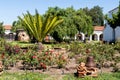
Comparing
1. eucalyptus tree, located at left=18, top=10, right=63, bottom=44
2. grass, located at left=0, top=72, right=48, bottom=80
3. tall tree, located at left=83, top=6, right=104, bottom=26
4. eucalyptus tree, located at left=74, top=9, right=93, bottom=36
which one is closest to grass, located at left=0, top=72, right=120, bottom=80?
grass, located at left=0, top=72, right=48, bottom=80

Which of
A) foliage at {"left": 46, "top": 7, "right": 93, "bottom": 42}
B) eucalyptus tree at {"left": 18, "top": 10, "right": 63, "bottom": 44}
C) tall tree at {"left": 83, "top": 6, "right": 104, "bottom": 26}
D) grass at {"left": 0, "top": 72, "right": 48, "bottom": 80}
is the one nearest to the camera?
grass at {"left": 0, "top": 72, "right": 48, "bottom": 80}

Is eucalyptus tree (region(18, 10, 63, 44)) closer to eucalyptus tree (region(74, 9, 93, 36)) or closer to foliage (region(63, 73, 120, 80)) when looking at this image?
foliage (region(63, 73, 120, 80))

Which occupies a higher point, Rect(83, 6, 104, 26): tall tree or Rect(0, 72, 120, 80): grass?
Rect(83, 6, 104, 26): tall tree

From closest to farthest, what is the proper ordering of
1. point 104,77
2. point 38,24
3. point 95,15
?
point 104,77, point 38,24, point 95,15

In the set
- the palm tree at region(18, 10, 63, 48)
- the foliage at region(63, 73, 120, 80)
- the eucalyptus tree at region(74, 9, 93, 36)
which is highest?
the eucalyptus tree at region(74, 9, 93, 36)

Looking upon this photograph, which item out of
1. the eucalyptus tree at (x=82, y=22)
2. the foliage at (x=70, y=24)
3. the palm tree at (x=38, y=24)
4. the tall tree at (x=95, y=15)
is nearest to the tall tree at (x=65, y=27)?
the foliage at (x=70, y=24)

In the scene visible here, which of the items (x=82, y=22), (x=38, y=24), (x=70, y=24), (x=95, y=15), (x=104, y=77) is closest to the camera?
(x=104, y=77)

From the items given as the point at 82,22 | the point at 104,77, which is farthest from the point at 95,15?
the point at 104,77

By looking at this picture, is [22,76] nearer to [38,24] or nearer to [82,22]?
[38,24]

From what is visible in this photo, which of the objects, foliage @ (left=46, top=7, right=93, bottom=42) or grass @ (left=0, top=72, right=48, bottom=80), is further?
foliage @ (left=46, top=7, right=93, bottom=42)

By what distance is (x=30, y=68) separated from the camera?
13805mm

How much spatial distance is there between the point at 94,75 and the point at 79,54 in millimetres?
6634

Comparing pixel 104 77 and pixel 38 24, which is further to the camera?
pixel 38 24

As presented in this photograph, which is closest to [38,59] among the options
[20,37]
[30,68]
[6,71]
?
[30,68]
